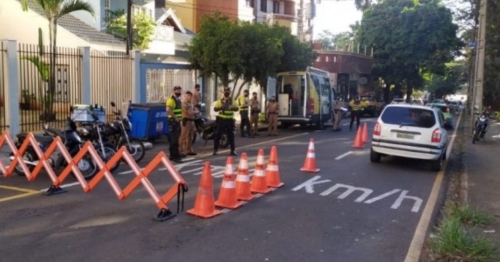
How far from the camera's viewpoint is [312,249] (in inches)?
234

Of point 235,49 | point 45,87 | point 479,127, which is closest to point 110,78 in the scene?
point 45,87

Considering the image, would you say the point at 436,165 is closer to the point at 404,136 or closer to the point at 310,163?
the point at 404,136

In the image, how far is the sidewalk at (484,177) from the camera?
27.5 feet

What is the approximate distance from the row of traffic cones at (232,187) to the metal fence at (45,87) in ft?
29.7

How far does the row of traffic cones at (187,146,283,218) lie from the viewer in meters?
7.08

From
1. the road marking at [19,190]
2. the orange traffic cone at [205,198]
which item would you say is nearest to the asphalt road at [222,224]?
the road marking at [19,190]

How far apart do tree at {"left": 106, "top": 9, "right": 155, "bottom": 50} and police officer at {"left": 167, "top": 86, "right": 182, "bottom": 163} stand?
12.3 metres

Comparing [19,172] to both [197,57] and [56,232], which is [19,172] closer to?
[56,232]

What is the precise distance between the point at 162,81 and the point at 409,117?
12224 millimetres

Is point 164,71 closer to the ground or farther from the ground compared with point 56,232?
farther from the ground

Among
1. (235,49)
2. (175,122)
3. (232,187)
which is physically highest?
(235,49)

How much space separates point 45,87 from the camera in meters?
16.9

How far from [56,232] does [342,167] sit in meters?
7.43

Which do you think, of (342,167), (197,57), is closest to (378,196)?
(342,167)
